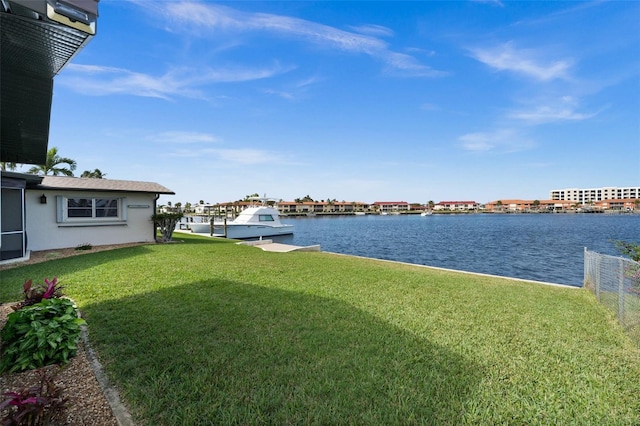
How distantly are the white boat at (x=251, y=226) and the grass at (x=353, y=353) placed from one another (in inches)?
813

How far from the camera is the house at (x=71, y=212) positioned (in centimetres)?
994

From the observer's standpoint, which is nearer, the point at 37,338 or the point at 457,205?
the point at 37,338

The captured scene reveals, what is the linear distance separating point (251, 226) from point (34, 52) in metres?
25.4

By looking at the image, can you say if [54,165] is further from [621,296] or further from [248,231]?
[621,296]

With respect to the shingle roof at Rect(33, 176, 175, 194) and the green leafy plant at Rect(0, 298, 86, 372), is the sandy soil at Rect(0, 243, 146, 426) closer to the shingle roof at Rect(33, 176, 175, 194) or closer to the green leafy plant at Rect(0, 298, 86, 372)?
the green leafy plant at Rect(0, 298, 86, 372)

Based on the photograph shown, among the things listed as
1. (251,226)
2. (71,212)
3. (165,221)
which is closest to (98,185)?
(71,212)

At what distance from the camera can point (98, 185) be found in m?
13.1

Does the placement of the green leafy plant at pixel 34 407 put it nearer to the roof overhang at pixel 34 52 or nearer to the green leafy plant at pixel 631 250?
the roof overhang at pixel 34 52

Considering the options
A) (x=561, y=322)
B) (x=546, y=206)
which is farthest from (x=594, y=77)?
(x=546, y=206)

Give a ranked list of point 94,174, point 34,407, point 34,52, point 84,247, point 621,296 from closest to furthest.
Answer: point 34,407
point 34,52
point 621,296
point 84,247
point 94,174

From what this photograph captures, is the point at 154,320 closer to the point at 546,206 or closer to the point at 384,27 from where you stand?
the point at 384,27

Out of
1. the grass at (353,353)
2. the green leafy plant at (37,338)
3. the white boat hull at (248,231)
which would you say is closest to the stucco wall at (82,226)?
the grass at (353,353)

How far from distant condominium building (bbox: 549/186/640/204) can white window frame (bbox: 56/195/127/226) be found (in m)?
190

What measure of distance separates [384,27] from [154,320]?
16198 millimetres
